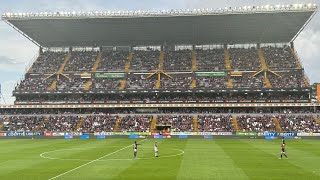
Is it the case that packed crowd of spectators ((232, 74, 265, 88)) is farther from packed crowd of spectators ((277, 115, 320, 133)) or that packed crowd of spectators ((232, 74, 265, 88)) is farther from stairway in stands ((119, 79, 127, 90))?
stairway in stands ((119, 79, 127, 90))

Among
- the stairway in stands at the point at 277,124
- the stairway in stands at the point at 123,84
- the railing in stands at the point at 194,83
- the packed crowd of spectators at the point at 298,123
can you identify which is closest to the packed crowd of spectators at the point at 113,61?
the stairway in stands at the point at 123,84

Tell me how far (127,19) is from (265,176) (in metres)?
60.5

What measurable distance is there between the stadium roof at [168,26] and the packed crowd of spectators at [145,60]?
2.62 meters

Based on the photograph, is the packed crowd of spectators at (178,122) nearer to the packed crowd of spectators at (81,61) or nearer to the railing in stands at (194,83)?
the railing in stands at (194,83)

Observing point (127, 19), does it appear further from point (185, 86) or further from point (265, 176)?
point (265, 176)

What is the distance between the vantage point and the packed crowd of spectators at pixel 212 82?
8481cm

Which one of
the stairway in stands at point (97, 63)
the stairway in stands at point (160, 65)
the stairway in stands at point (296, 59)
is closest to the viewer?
the stairway in stands at point (160, 65)

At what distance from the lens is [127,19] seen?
269ft

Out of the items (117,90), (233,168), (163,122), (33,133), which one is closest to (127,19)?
(117,90)

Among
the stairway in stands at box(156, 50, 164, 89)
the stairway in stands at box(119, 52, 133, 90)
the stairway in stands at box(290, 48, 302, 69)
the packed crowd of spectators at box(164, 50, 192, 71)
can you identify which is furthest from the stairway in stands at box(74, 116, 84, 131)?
the stairway in stands at box(290, 48, 302, 69)

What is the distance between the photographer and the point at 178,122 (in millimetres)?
78188

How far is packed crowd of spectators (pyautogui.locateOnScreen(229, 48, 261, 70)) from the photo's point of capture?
89188mm

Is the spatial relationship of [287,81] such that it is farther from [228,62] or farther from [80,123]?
[80,123]

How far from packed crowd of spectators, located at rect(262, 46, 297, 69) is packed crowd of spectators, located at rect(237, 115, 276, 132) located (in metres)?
15.9
